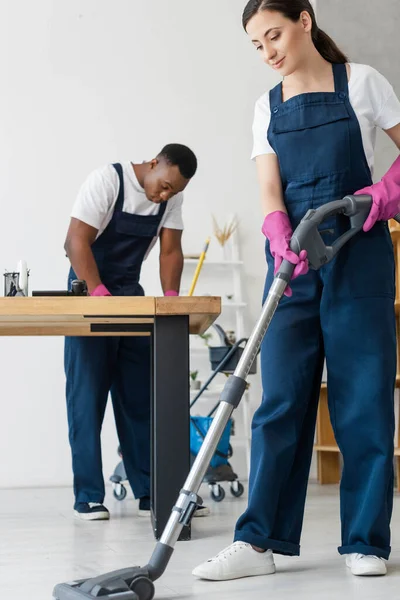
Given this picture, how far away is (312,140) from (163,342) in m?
0.76

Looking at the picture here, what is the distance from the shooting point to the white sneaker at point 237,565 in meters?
1.81

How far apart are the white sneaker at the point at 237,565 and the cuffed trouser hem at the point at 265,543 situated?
14 mm

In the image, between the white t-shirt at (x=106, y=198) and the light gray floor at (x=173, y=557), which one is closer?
the light gray floor at (x=173, y=557)

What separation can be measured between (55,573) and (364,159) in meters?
1.23

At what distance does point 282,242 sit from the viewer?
71.9 inches

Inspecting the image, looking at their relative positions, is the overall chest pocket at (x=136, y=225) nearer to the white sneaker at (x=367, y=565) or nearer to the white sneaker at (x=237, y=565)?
the white sneaker at (x=237, y=565)

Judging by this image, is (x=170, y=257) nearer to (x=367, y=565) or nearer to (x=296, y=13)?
(x=296, y=13)

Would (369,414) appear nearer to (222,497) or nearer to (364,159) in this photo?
(364,159)

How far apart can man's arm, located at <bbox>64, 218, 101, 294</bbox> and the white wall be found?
1.58m

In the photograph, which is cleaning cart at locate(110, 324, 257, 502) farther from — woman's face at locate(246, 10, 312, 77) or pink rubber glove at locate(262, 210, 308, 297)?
woman's face at locate(246, 10, 312, 77)

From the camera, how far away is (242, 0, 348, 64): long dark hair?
1881 mm

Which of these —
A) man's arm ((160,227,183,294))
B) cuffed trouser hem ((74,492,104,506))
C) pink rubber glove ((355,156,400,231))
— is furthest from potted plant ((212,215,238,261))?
pink rubber glove ((355,156,400,231))

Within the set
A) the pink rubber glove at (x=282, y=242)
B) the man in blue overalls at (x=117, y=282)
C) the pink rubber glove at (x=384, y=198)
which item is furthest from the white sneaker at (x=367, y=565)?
the man in blue overalls at (x=117, y=282)

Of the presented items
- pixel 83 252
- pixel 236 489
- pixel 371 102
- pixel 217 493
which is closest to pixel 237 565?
pixel 371 102
